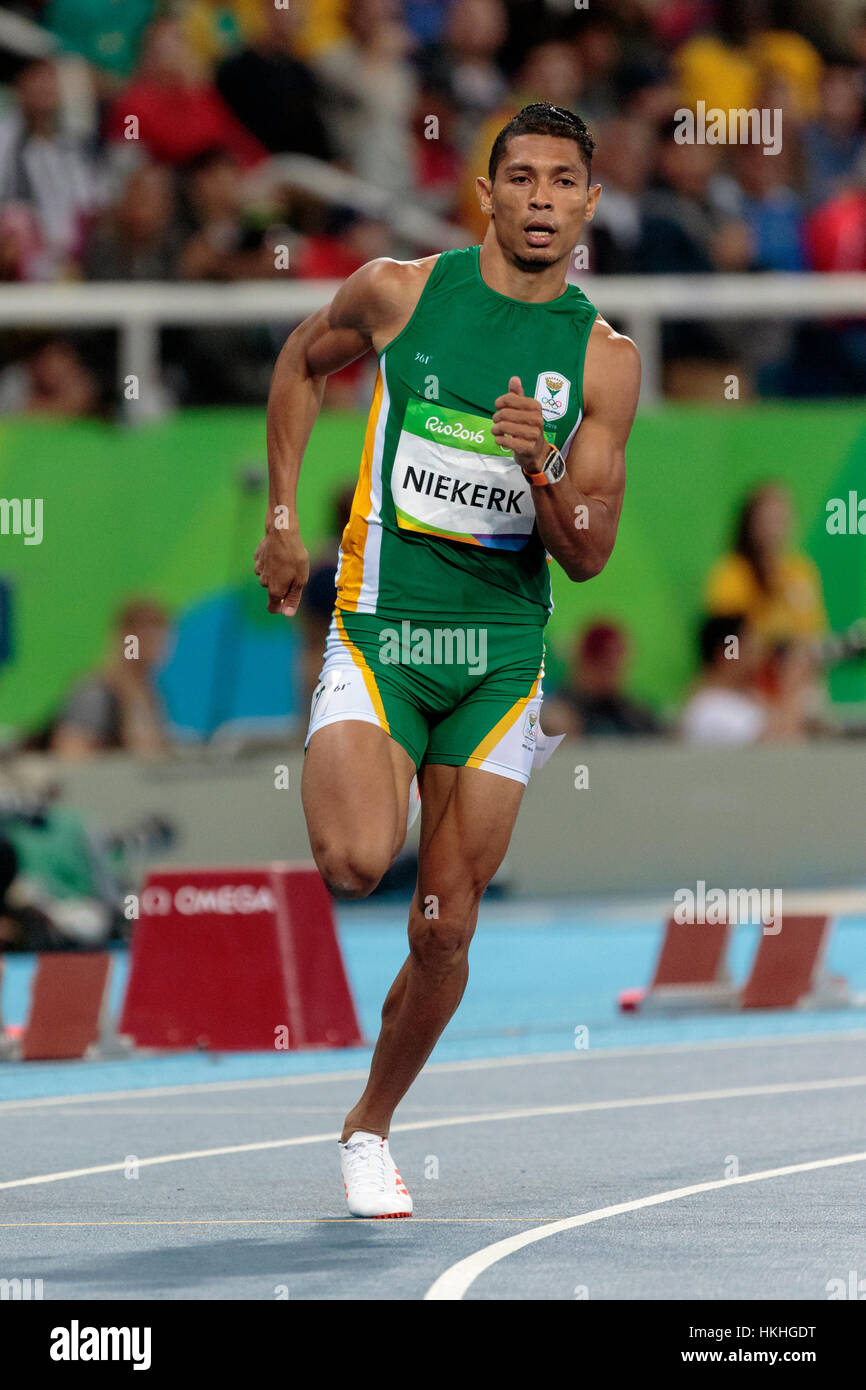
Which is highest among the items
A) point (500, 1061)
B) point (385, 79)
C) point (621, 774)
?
point (385, 79)

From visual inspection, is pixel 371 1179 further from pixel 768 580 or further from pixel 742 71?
pixel 742 71

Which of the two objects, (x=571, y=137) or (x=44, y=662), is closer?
(x=571, y=137)

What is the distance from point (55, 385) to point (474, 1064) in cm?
778

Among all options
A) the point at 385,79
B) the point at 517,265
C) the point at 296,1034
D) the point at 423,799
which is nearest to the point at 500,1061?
the point at 296,1034

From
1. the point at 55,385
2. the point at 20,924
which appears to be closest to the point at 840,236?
the point at 55,385

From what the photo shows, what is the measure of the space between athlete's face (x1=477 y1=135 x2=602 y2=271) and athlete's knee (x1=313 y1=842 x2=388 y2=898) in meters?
1.66

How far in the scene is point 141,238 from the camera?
17016mm

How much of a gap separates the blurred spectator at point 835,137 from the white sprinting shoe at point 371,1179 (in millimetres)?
13793

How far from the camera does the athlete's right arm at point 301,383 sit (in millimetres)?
6656

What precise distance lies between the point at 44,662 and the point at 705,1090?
8018mm

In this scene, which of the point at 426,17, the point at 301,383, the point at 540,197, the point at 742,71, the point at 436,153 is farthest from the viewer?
the point at 742,71

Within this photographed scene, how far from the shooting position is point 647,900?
55.1 ft

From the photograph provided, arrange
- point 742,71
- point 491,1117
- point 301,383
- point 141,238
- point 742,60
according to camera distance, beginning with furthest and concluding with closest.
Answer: point 742,60 < point 742,71 < point 141,238 < point 491,1117 < point 301,383
